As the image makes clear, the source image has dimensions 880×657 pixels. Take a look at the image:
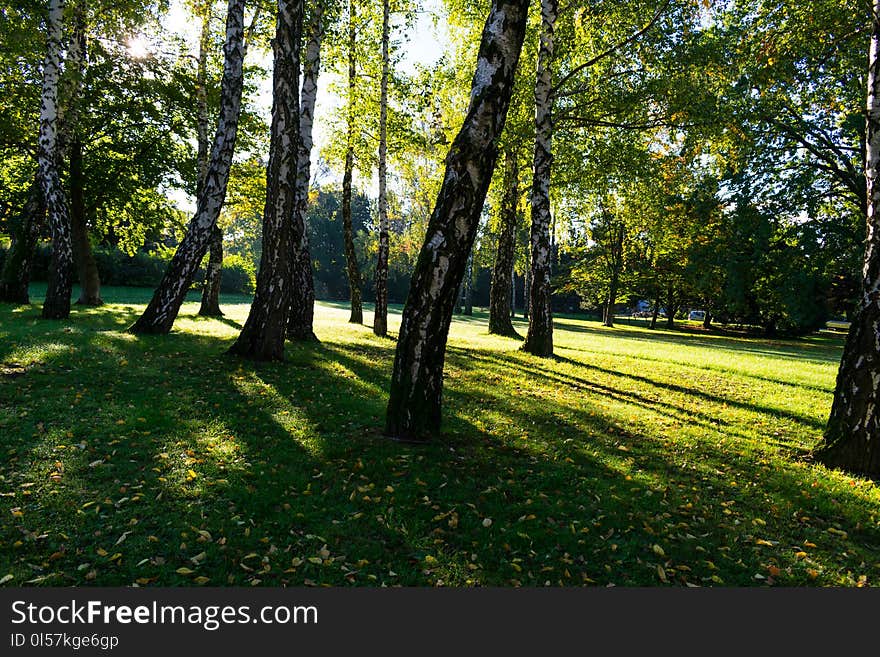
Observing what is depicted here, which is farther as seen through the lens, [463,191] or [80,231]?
[80,231]

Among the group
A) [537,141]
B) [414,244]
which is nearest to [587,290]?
[414,244]

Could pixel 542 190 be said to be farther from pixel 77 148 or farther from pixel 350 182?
pixel 77 148

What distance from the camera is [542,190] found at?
1279 cm

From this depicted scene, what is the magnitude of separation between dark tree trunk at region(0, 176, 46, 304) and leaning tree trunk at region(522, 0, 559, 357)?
15.7 m

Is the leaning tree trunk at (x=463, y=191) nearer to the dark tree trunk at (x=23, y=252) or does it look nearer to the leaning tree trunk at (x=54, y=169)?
the leaning tree trunk at (x=54, y=169)

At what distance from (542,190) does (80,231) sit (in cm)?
1780

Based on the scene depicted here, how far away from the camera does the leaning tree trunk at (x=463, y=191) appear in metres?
5.47

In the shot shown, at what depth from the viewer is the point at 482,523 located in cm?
423

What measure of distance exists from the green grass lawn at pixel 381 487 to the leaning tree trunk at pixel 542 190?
4975 millimetres

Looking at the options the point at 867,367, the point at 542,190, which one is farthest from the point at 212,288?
the point at 867,367

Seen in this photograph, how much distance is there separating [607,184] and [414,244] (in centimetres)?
2289

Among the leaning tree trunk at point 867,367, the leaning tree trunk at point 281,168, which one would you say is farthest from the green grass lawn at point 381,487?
the leaning tree trunk at point 281,168

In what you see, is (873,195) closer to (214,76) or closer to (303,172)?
(303,172)

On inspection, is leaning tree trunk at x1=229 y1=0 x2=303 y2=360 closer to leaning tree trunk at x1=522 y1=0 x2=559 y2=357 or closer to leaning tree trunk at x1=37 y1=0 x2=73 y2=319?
leaning tree trunk at x1=522 y1=0 x2=559 y2=357
